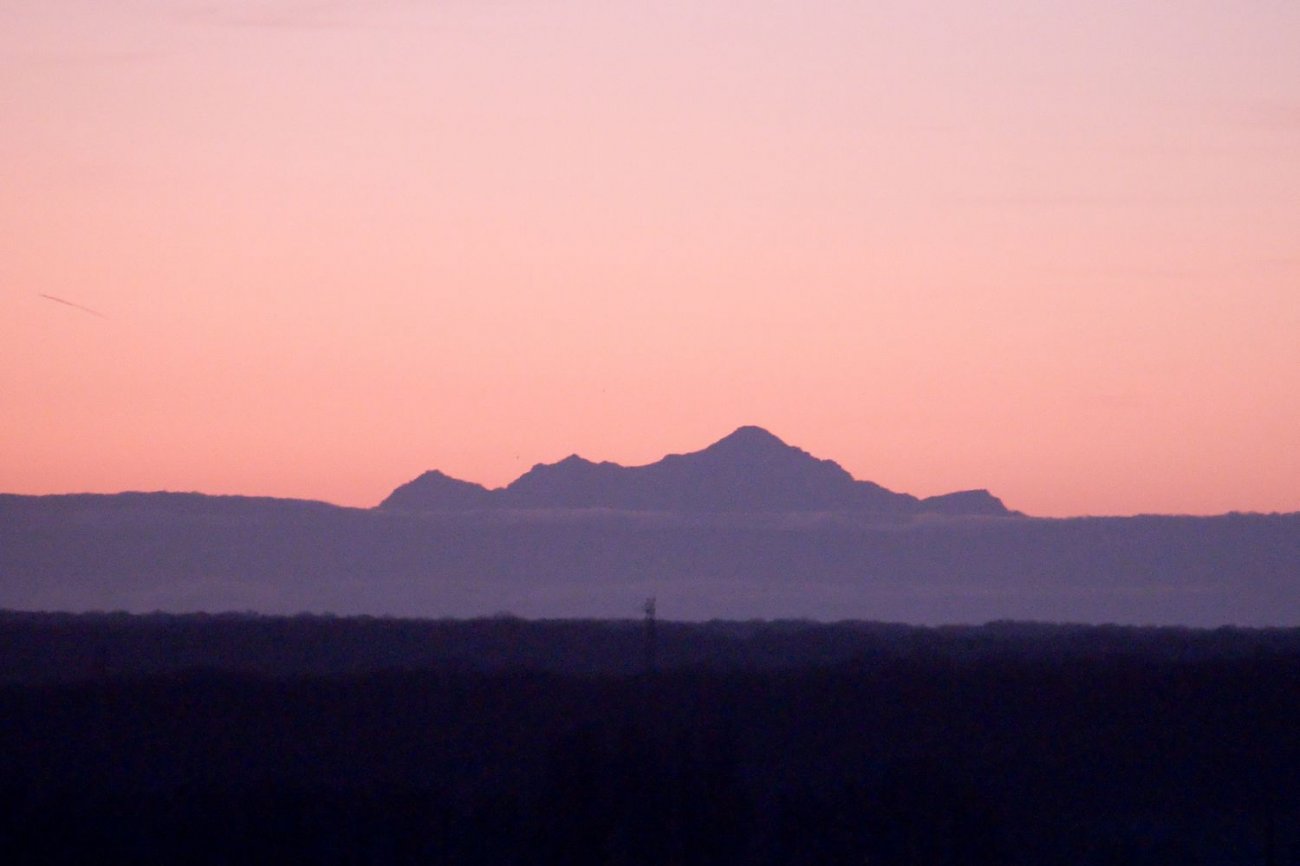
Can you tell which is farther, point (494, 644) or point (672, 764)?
point (494, 644)

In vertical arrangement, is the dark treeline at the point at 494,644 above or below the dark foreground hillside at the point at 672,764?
above

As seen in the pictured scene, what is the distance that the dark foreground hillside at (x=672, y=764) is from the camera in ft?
66.9

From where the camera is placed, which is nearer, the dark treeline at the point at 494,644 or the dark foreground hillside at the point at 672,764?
the dark foreground hillside at the point at 672,764

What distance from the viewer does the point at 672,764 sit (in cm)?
2175

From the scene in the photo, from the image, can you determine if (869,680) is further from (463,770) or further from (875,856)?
(875,856)

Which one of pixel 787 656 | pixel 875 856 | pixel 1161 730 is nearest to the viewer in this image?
pixel 875 856

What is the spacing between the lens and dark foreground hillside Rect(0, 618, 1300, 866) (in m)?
20.4

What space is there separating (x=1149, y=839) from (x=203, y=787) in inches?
528

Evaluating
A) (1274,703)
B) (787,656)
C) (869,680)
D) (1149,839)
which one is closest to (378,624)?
(787,656)

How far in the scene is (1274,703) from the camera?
127 feet

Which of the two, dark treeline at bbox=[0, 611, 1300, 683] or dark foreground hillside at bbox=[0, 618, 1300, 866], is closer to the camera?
dark foreground hillside at bbox=[0, 618, 1300, 866]

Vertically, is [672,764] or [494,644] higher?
[494,644]

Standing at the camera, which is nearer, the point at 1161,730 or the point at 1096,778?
the point at 1096,778

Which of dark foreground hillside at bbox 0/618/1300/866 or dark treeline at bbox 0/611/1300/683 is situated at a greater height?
dark treeline at bbox 0/611/1300/683
